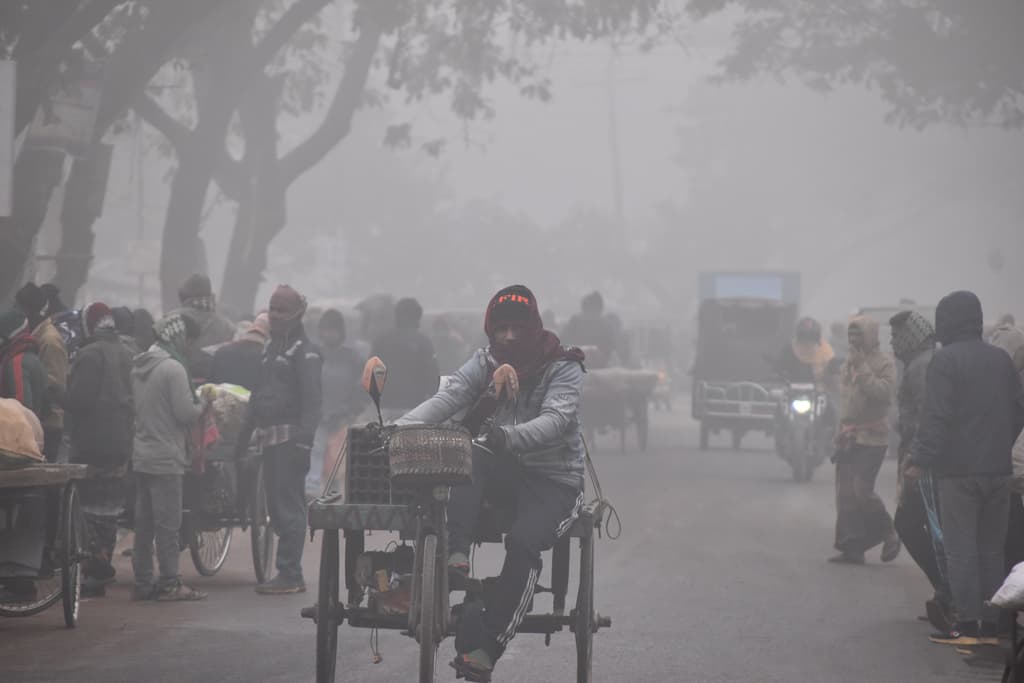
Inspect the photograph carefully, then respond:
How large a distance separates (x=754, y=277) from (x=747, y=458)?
30.9m

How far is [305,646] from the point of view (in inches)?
366

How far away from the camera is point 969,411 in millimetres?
9453

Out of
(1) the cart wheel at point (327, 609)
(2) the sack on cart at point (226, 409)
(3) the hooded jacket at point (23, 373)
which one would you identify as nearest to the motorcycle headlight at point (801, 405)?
(2) the sack on cart at point (226, 409)

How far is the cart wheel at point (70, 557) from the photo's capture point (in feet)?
31.6

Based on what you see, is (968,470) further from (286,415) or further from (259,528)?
(259,528)

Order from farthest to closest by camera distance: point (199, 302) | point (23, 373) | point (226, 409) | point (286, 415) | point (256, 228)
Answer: point (256, 228) < point (199, 302) < point (226, 409) < point (286, 415) < point (23, 373)

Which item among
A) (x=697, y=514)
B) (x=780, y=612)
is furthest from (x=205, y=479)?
(x=697, y=514)

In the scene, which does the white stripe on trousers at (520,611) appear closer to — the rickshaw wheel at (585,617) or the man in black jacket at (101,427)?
the rickshaw wheel at (585,617)

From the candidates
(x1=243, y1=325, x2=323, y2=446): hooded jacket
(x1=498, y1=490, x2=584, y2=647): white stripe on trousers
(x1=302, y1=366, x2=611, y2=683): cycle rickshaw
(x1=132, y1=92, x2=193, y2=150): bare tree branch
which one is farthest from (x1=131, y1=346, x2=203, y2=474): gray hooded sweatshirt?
(x1=132, y1=92, x2=193, y2=150): bare tree branch

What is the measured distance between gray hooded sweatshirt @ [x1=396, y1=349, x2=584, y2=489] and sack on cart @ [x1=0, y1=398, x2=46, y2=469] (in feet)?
9.81

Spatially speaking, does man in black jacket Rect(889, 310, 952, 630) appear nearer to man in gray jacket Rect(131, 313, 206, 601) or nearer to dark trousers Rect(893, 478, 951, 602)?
dark trousers Rect(893, 478, 951, 602)

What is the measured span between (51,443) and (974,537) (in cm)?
631

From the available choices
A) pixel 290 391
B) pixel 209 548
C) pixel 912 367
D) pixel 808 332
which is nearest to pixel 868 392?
pixel 912 367

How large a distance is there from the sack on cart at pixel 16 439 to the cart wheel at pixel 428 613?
11.6ft
